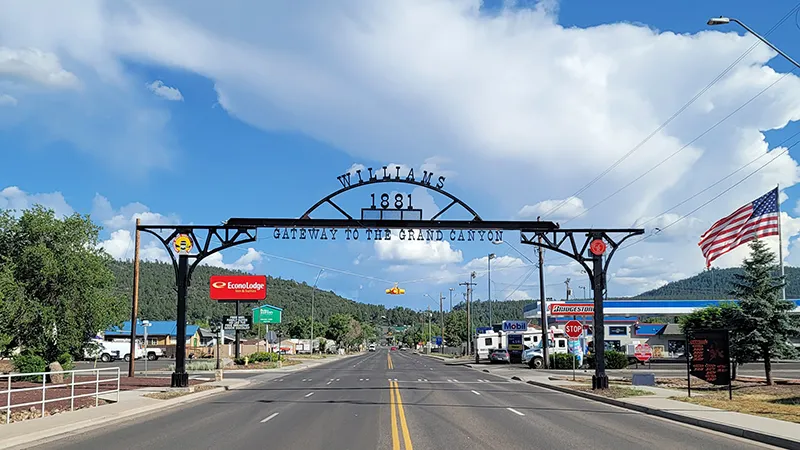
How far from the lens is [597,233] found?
1120 inches

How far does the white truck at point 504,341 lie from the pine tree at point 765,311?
109 ft

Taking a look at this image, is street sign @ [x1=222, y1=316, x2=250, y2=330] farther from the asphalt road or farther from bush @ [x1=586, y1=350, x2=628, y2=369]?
the asphalt road

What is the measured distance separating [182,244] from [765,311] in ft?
77.8

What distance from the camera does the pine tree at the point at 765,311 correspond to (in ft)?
90.0

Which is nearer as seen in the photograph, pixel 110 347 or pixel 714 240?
pixel 714 240

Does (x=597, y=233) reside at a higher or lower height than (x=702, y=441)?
higher

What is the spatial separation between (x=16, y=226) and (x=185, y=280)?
40.0 ft

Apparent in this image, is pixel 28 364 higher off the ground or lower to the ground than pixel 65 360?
higher

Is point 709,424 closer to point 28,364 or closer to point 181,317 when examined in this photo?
point 181,317

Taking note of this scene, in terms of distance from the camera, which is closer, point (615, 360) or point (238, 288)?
point (615, 360)

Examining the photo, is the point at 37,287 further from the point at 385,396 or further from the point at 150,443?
the point at 150,443

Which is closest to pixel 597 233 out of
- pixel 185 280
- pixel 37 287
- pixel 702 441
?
pixel 702 441

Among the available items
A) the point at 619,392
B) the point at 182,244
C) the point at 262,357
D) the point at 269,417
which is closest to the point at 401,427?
the point at 269,417

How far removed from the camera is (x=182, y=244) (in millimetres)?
28359
